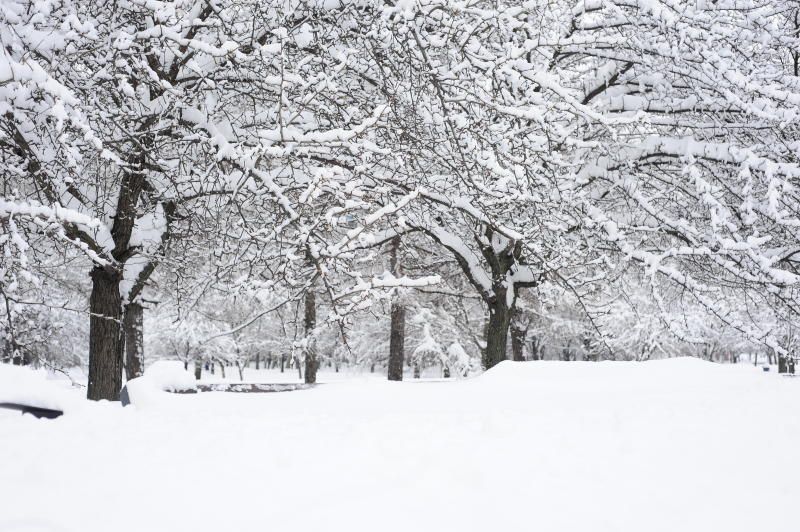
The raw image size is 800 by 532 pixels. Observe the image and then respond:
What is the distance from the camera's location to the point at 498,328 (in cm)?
959

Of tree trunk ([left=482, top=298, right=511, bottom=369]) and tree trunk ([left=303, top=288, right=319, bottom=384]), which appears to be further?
tree trunk ([left=303, top=288, right=319, bottom=384])

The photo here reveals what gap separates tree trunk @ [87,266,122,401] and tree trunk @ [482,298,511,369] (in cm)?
535

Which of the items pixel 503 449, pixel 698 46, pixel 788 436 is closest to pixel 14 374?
pixel 503 449

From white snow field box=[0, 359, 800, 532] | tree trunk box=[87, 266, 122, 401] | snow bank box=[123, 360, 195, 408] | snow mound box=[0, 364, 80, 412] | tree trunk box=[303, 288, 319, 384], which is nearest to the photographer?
white snow field box=[0, 359, 800, 532]

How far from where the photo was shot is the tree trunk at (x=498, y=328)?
9.55 metres

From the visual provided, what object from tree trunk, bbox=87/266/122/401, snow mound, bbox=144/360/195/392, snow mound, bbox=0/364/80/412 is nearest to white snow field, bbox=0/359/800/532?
snow mound, bbox=0/364/80/412

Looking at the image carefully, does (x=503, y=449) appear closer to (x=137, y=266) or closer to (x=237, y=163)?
(x=237, y=163)

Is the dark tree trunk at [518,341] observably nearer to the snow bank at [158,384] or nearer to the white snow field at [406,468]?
the snow bank at [158,384]

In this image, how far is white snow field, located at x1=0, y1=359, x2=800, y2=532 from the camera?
2.22 meters

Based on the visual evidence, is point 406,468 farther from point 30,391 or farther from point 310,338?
point 310,338

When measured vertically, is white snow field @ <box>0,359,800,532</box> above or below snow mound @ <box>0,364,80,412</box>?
below

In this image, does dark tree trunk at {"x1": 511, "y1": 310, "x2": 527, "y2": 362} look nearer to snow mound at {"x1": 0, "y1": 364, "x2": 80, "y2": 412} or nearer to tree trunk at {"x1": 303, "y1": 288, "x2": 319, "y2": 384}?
tree trunk at {"x1": 303, "y1": 288, "x2": 319, "y2": 384}

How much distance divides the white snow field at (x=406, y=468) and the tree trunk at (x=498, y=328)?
584 centimetres

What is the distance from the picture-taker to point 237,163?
4809 mm
